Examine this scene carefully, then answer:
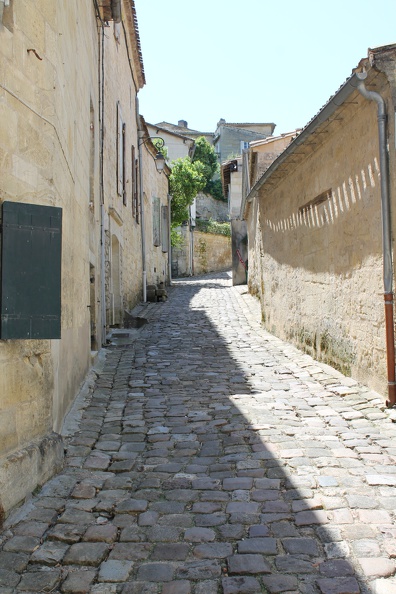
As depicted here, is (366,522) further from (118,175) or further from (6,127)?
(118,175)

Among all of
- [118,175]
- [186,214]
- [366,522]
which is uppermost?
[186,214]

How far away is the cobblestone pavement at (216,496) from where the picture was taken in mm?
2830

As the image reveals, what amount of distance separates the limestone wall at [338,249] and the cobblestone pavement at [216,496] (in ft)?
1.92

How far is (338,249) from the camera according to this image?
7.19m

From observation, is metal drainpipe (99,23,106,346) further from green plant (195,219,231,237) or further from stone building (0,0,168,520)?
green plant (195,219,231,237)

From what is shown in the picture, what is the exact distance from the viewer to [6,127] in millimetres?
3535

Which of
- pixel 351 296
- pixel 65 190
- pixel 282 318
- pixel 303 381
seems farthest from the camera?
pixel 282 318

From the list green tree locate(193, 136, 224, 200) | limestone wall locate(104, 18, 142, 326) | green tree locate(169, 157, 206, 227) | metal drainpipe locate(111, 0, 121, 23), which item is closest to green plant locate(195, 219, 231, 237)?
green tree locate(169, 157, 206, 227)

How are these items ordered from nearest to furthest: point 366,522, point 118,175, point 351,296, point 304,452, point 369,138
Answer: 1. point 366,522
2. point 304,452
3. point 369,138
4. point 351,296
5. point 118,175

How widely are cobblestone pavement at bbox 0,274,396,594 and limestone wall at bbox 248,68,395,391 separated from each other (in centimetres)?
58

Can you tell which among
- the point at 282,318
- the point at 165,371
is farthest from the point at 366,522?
the point at 282,318

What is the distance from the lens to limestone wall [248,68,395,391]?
5980 mm

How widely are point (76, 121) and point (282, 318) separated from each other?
5676 millimetres

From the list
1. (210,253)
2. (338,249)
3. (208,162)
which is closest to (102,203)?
(338,249)
